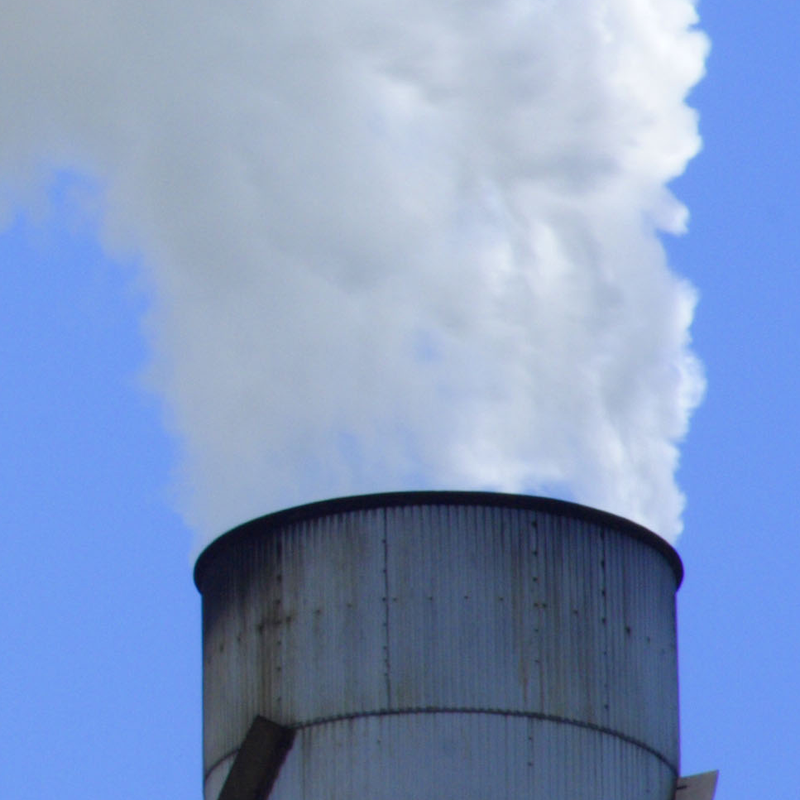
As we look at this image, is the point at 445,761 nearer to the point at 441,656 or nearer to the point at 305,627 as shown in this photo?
the point at 441,656

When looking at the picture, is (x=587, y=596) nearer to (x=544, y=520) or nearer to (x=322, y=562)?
(x=544, y=520)

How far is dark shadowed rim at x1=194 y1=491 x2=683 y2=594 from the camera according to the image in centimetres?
2584

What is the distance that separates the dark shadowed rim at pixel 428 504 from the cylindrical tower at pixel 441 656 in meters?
0.02

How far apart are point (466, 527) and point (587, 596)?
142 cm

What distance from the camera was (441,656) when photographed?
25375mm

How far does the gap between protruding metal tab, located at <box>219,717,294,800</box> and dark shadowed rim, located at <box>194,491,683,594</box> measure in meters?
2.08

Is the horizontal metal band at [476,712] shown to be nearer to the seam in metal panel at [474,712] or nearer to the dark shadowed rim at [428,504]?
the seam in metal panel at [474,712]

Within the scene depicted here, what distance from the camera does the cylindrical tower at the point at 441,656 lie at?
993 inches

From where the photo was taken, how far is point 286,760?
25.6 metres

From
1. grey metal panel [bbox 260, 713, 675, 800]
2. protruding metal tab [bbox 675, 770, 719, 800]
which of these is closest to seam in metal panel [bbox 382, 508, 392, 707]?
grey metal panel [bbox 260, 713, 675, 800]

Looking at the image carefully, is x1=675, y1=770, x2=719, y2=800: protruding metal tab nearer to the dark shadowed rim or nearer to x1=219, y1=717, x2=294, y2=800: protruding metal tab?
the dark shadowed rim

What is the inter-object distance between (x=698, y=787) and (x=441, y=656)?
3.30m

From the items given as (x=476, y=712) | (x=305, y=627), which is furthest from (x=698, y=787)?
(x=305, y=627)

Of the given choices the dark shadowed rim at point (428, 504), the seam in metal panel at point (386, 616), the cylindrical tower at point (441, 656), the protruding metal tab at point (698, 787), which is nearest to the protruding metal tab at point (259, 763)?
the cylindrical tower at point (441, 656)
